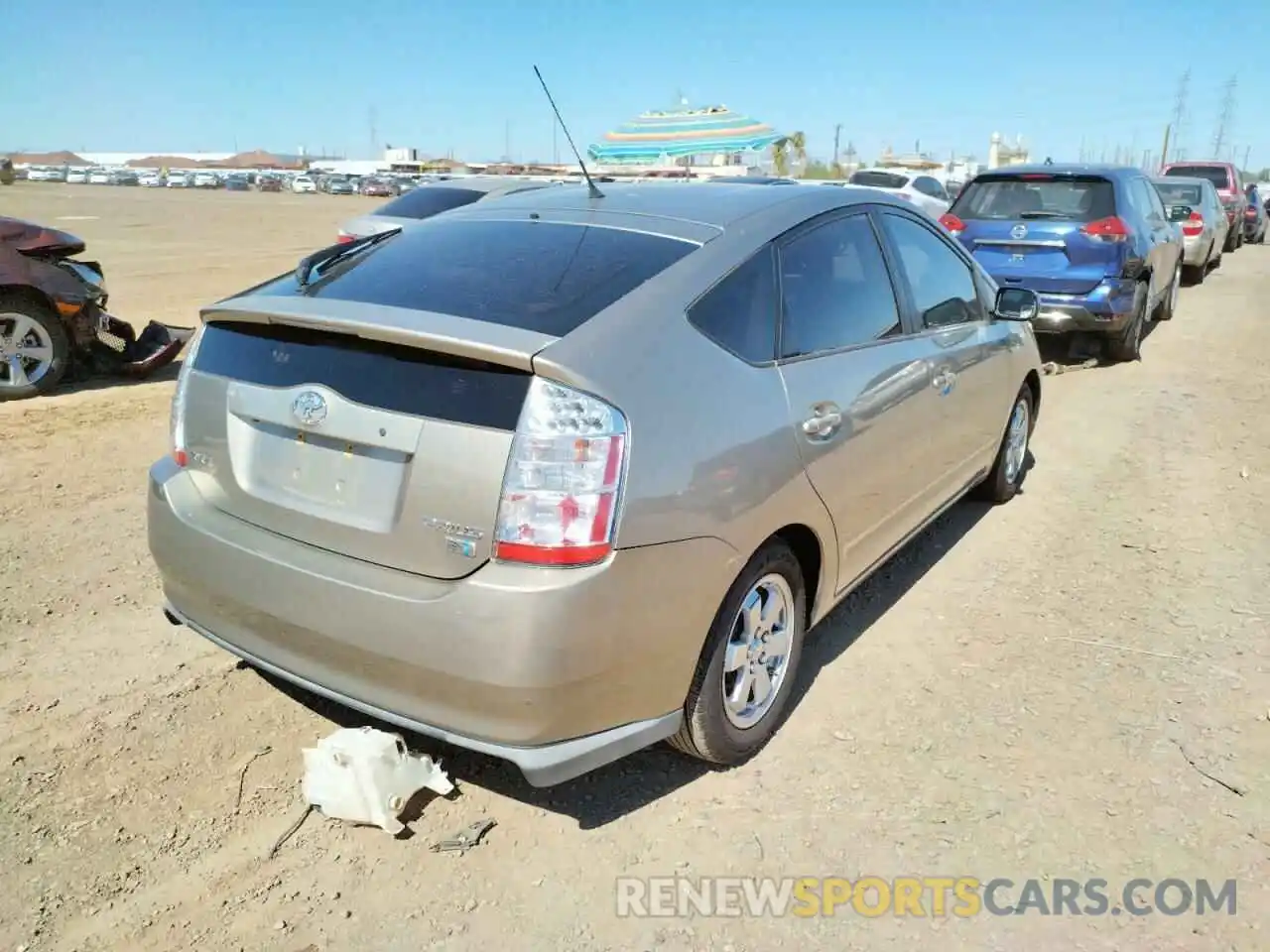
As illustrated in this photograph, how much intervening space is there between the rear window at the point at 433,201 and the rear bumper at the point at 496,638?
26.8 feet

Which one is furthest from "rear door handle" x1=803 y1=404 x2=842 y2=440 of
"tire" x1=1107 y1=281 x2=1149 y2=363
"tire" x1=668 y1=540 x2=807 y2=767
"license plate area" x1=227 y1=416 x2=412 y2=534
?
"tire" x1=1107 y1=281 x2=1149 y2=363

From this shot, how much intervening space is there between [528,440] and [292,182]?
90783 mm

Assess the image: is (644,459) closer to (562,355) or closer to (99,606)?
(562,355)

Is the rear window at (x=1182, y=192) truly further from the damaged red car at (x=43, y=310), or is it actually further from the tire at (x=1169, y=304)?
the damaged red car at (x=43, y=310)

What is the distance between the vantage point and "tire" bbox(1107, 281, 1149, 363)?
8.97m

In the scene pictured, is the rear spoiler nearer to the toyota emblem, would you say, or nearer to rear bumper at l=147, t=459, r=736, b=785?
the toyota emblem

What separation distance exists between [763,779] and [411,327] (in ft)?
5.68

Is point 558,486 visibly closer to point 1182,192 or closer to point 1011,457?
point 1011,457

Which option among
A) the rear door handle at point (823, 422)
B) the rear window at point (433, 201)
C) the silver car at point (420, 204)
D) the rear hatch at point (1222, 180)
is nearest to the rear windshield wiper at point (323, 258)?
the rear door handle at point (823, 422)

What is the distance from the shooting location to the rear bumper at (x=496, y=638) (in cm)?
238

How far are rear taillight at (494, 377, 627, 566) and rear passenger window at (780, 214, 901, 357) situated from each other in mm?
960

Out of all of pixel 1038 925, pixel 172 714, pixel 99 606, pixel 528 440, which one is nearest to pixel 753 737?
pixel 1038 925

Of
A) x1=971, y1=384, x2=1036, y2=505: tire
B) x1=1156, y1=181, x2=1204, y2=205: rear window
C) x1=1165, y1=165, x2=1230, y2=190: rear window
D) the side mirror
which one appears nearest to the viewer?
the side mirror

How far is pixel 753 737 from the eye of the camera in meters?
3.16
